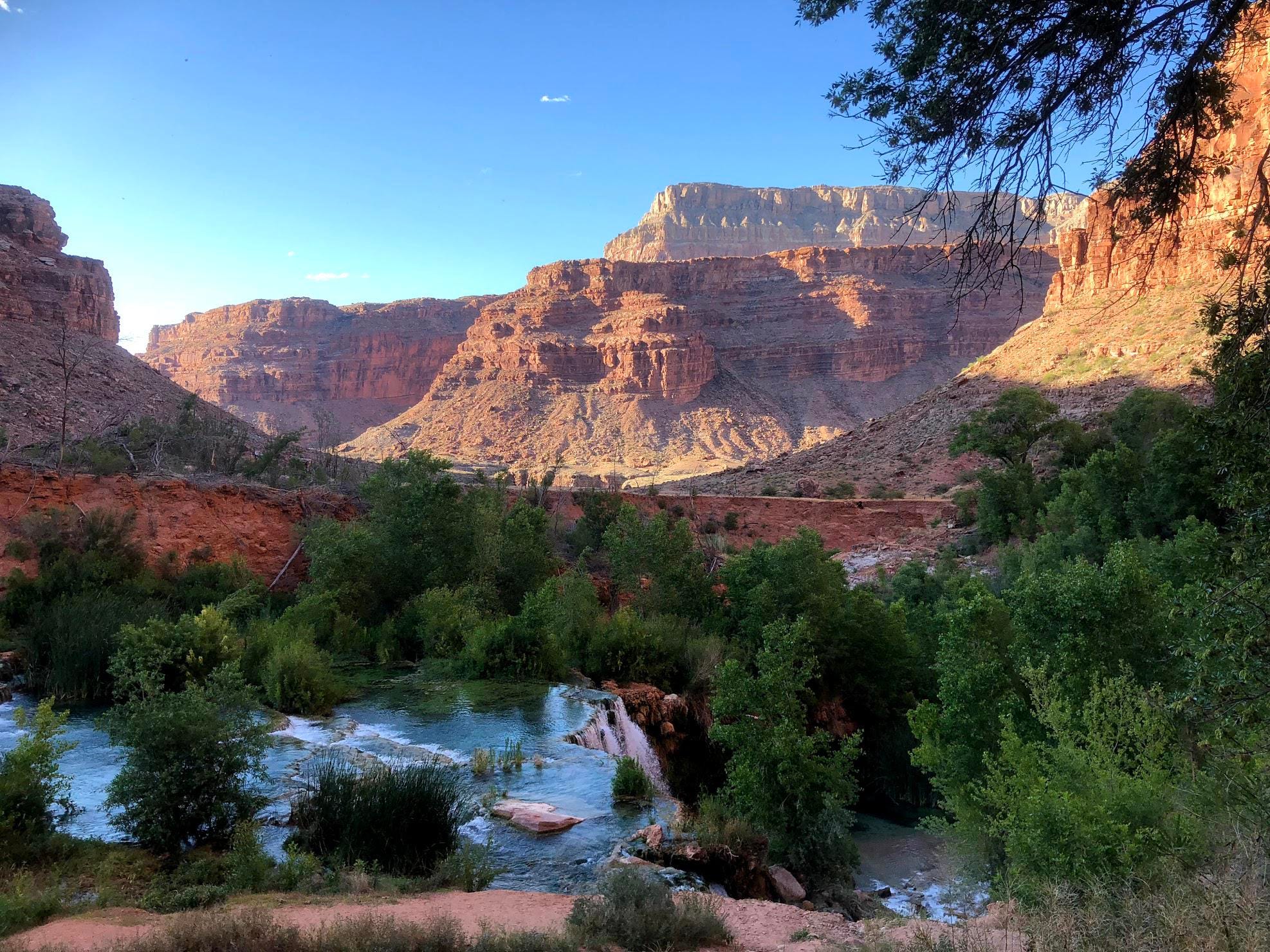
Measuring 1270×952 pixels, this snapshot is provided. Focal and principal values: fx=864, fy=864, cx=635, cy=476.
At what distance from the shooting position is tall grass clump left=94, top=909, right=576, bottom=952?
16.8 ft

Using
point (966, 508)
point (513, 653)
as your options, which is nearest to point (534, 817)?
point (513, 653)

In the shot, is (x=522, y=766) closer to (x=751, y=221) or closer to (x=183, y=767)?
(x=183, y=767)

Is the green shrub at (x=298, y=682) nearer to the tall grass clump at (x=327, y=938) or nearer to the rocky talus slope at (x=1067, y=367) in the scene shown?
the tall grass clump at (x=327, y=938)

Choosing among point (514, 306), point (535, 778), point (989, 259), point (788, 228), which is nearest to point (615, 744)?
point (535, 778)

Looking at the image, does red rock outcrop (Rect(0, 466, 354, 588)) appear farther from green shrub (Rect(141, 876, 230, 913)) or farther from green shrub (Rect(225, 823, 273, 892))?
green shrub (Rect(141, 876, 230, 913))

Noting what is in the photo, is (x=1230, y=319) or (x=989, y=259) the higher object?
(x=989, y=259)

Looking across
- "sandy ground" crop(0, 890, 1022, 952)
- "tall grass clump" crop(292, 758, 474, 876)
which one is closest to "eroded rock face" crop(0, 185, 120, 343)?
"tall grass clump" crop(292, 758, 474, 876)

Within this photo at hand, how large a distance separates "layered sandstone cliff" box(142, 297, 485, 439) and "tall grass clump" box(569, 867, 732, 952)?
11834 centimetres

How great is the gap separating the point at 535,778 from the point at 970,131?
8.35 meters

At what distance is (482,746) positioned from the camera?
11.6 metres

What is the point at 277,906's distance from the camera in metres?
6.17

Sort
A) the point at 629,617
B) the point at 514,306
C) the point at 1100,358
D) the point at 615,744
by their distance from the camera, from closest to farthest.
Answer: the point at 615,744 → the point at 629,617 → the point at 1100,358 → the point at 514,306

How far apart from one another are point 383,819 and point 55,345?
181ft

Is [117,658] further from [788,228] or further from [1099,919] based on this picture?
[788,228]
